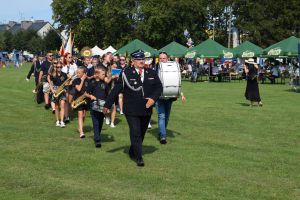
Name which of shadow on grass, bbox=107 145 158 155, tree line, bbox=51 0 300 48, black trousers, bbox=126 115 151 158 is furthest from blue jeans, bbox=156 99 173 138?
tree line, bbox=51 0 300 48

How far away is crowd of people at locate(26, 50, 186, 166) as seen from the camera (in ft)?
29.3

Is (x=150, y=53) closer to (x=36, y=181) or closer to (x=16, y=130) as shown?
(x=16, y=130)

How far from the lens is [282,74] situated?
1411 inches

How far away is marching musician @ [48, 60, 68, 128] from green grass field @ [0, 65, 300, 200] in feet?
1.29

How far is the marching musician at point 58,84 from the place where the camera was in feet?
44.3

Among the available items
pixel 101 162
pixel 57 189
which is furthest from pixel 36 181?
pixel 101 162

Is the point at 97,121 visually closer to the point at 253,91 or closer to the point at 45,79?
the point at 45,79

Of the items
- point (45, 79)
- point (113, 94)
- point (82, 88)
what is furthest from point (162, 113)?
point (45, 79)

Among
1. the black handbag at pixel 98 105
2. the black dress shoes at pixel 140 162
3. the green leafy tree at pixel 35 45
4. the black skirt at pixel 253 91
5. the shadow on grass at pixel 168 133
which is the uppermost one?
the green leafy tree at pixel 35 45

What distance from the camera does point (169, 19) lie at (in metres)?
70.9

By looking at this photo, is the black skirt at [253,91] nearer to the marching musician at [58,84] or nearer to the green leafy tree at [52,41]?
the marching musician at [58,84]

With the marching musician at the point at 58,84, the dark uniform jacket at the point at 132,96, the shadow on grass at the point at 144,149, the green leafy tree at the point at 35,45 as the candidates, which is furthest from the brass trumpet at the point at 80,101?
the green leafy tree at the point at 35,45

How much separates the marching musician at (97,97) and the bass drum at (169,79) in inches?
50.1

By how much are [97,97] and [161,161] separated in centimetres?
253
